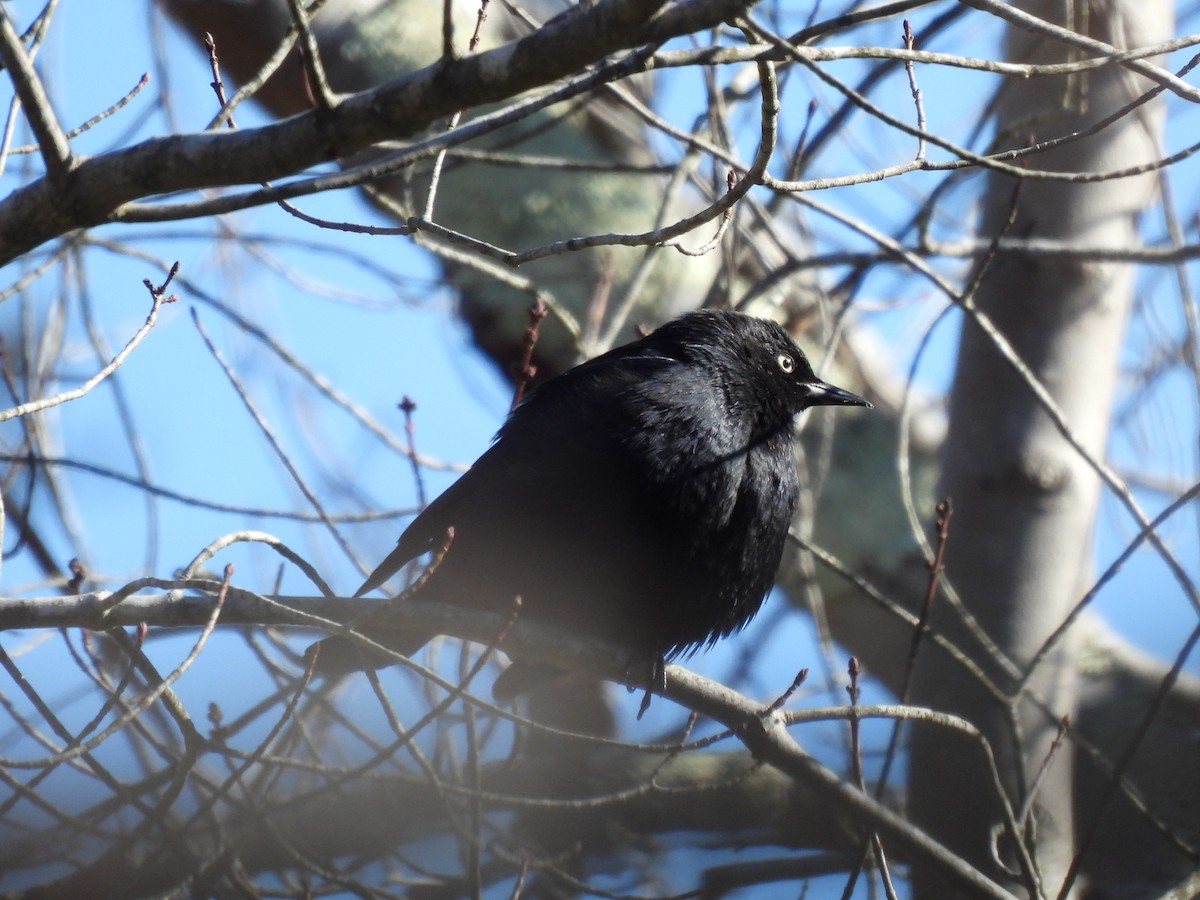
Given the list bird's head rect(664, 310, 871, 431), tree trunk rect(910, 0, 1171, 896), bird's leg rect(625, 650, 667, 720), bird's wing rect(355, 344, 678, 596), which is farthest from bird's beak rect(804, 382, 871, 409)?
bird's leg rect(625, 650, 667, 720)

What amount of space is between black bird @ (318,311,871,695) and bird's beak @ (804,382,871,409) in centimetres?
33

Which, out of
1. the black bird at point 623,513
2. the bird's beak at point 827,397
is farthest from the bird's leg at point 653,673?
the bird's beak at point 827,397

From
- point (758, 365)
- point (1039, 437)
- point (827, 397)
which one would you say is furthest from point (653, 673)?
point (1039, 437)

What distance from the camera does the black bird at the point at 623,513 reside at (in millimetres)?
3488

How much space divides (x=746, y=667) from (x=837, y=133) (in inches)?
83.8

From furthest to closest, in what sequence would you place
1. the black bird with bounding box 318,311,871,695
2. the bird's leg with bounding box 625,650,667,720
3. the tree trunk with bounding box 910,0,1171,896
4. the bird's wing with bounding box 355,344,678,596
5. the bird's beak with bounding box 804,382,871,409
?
the bird's beak with bounding box 804,382,871,409 < the tree trunk with bounding box 910,0,1171,896 < the bird's wing with bounding box 355,344,678,596 < the black bird with bounding box 318,311,871,695 < the bird's leg with bounding box 625,650,667,720

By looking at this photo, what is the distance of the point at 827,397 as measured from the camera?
432 centimetres

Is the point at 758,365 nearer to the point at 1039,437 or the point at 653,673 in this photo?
the point at 1039,437

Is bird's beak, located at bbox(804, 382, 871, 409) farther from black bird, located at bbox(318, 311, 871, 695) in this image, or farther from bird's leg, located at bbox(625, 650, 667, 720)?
bird's leg, located at bbox(625, 650, 667, 720)

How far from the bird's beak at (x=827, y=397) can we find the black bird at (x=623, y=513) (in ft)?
1.10

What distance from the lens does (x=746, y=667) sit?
5.24 m

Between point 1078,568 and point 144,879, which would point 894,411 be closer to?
point 1078,568

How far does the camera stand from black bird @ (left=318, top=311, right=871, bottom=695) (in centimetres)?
349

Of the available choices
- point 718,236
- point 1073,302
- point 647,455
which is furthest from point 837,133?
point 718,236
